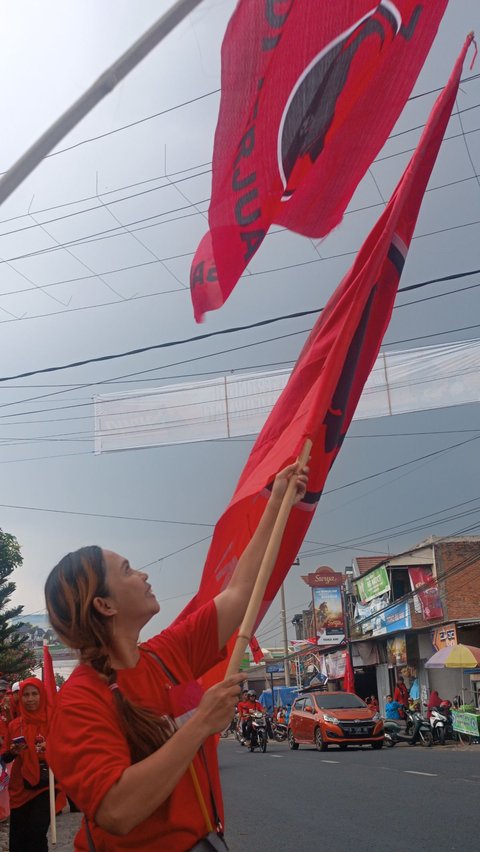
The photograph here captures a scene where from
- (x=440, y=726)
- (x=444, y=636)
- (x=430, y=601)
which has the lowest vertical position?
(x=440, y=726)

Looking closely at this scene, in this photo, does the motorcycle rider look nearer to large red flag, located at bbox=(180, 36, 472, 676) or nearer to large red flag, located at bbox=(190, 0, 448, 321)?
large red flag, located at bbox=(190, 0, 448, 321)

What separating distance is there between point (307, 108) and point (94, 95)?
1.11m

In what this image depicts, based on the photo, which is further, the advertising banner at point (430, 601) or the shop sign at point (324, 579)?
the shop sign at point (324, 579)

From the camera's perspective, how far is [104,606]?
90.2 inches

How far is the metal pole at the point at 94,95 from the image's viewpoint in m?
4.15

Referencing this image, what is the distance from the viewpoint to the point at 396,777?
1295cm

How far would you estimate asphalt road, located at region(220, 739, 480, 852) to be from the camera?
7906 millimetres

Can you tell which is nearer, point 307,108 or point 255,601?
point 255,601

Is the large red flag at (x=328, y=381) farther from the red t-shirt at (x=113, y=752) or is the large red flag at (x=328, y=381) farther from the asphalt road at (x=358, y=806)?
the asphalt road at (x=358, y=806)

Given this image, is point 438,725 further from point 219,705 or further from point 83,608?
point 219,705

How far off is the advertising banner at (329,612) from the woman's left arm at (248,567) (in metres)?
46.4

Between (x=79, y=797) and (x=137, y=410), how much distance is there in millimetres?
10979

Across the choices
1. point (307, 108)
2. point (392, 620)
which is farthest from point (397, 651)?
point (307, 108)

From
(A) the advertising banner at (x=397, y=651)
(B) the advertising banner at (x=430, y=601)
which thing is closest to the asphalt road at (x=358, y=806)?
(B) the advertising banner at (x=430, y=601)
